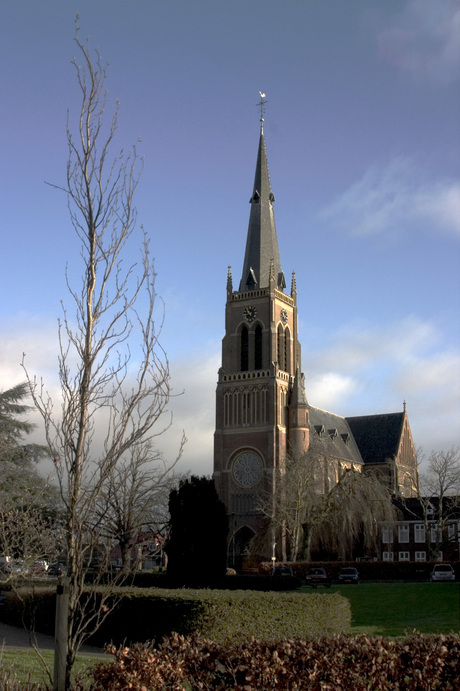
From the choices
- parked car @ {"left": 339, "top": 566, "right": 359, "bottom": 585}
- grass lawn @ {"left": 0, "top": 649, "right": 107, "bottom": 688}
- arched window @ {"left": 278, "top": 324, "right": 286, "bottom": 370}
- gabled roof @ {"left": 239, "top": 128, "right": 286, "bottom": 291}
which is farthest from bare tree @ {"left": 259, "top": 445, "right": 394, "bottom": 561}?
grass lawn @ {"left": 0, "top": 649, "right": 107, "bottom": 688}

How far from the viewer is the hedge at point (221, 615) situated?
642 inches

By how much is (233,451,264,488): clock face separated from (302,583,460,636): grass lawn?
101ft

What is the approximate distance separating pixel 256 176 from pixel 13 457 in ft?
174

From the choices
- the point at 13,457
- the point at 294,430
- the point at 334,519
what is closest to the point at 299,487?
the point at 334,519

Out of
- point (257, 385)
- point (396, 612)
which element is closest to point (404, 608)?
point (396, 612)

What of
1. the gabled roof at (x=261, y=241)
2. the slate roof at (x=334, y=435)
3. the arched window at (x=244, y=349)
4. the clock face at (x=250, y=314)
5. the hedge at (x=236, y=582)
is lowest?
the hedge at (x=236, y=582)

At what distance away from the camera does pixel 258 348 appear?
73188mm

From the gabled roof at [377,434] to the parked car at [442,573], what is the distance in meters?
36.4

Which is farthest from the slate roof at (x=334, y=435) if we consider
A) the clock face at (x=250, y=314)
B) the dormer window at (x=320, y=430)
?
the clock face at (x=250, y=314)

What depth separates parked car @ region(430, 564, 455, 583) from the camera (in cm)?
4256

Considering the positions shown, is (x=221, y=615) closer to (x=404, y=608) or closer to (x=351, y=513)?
(x=404, y=608)

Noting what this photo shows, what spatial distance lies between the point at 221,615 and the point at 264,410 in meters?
52.9

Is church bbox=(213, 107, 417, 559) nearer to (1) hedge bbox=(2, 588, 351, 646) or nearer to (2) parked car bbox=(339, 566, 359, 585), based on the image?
(2) parked car bbox=(339, 566, 359, 585)

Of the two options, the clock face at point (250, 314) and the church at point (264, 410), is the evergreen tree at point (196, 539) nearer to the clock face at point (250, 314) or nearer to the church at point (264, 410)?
the church at point (264, 410)
